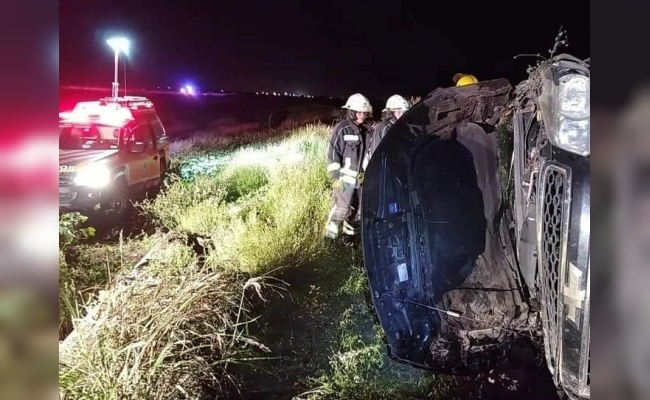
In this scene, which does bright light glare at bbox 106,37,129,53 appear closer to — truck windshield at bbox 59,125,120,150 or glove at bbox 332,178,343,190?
truck windshield at bbox 59,125,120,150

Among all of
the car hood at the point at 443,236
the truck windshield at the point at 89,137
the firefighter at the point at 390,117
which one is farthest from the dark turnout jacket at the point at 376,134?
the truck windshield at the point at 89,137

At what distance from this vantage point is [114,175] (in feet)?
12.9

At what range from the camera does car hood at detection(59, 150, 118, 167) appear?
3.62 metres

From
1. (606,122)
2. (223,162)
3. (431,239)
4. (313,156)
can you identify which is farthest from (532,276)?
(313,156)

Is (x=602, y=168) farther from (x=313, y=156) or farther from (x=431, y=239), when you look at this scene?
(x=313, y=156)

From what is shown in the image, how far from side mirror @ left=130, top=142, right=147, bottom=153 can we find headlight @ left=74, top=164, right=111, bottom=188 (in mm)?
226

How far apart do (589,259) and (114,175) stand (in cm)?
297

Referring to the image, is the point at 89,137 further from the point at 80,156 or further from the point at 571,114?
the point at 571,114

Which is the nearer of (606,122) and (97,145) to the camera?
(606,122)

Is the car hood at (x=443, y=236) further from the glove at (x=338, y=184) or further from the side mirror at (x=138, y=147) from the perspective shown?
the glove at (x=338, y=184)

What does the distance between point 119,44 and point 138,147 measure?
71 centimetres

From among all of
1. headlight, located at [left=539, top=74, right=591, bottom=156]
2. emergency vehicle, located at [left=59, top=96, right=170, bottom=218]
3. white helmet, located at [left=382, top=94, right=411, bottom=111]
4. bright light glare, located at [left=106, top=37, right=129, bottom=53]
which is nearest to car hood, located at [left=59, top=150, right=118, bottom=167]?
emergency vehicle, located at [left=59, top=96, right=170, bottom=218]

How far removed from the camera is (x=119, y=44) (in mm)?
3693

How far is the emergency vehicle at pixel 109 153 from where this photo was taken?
3670mm
